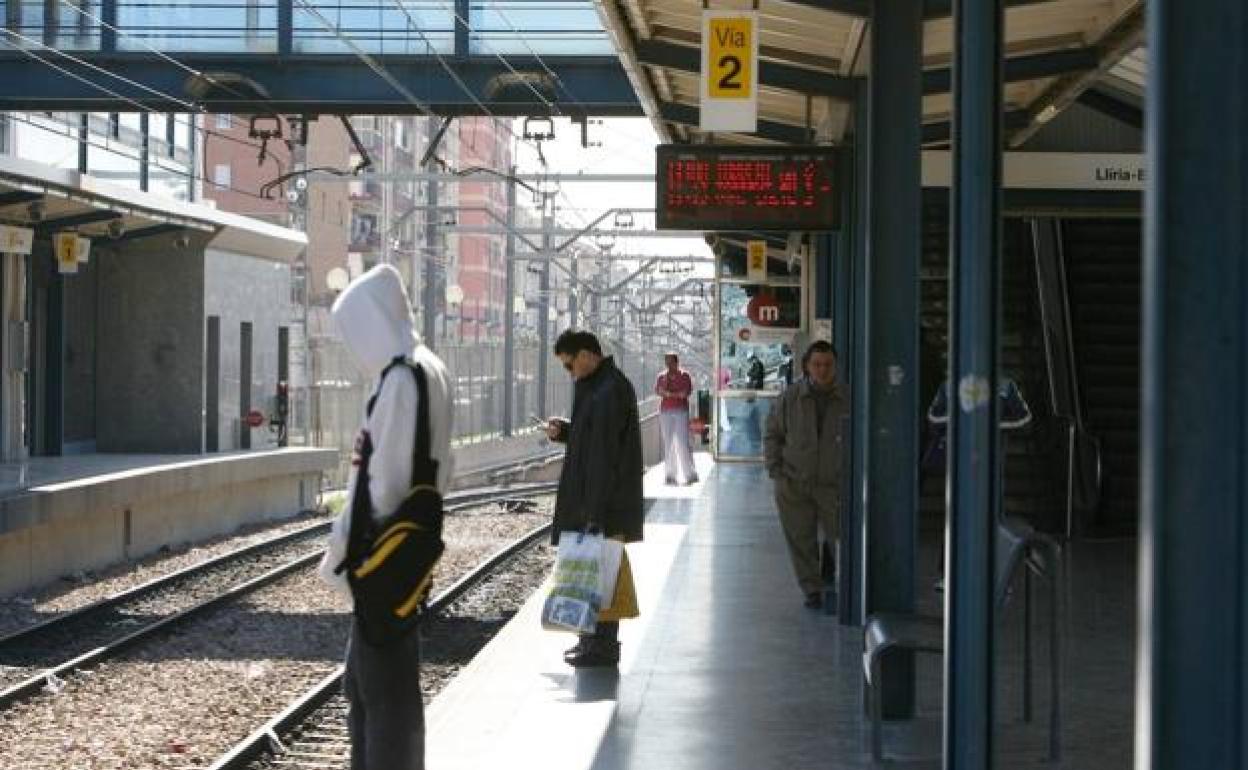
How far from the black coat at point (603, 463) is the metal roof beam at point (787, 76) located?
3.06 m

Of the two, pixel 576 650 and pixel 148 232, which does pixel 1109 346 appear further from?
pixel 148 232

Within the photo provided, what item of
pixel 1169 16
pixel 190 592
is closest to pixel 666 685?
pixel 1169 16

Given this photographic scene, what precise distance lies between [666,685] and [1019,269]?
10.0m

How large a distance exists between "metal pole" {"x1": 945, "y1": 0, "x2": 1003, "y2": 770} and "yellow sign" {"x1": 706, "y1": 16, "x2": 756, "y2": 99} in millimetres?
5305

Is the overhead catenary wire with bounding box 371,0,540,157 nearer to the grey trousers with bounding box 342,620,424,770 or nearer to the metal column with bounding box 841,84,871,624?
the metal column with bounding box 841,84,871,624

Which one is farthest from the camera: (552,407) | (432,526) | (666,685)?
(552,407)

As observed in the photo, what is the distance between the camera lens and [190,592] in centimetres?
1894

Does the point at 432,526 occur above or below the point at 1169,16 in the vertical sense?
below

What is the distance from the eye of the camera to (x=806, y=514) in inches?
495

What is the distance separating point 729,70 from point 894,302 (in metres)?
2.89

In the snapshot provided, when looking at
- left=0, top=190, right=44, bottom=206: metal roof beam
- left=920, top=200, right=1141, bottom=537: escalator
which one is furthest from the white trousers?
left=0, top=190, right=44, bottom=206: metal roof beam

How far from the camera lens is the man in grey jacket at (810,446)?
40.7 ft

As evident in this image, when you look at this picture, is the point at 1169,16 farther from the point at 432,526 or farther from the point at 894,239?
the point at 894,239

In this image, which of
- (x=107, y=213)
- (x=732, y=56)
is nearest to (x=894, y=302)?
(x=732, y=56)
